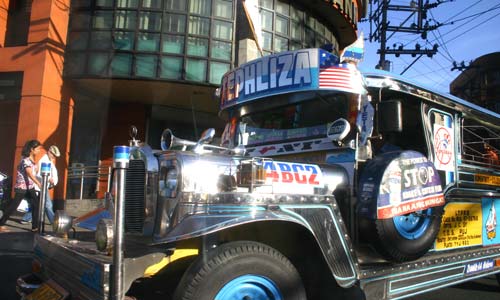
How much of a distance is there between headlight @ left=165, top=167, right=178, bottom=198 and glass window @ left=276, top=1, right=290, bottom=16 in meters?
12.2

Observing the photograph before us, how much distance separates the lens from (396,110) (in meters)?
3.51

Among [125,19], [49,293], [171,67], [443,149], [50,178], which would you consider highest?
[125,19]

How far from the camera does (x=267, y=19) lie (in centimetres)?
1366

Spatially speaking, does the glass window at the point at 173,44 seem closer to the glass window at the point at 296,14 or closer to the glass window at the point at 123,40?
the glass window at the point at 123,40

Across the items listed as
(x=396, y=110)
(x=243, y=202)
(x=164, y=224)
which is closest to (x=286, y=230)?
(x=243, y=202)

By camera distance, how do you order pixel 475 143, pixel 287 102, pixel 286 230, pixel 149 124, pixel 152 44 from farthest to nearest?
1. pixel 149 124
2. pixel 152 44
3. pixel 475 143
4. pixel 287 102
5. pixel 286 230

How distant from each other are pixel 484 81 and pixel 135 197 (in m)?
31.7

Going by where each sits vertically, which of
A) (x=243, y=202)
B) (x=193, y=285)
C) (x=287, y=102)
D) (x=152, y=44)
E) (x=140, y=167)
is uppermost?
(x=152, y=44)

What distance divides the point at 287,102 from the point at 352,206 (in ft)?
3.80

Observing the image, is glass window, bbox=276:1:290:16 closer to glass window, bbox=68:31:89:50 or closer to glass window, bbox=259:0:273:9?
glass window, bbox=259:0:273:9

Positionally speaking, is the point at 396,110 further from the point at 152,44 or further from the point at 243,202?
the point at 152,44

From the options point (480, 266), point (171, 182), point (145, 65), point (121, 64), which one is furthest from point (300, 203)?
point (121, 64)

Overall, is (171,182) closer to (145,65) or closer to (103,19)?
(145,65)

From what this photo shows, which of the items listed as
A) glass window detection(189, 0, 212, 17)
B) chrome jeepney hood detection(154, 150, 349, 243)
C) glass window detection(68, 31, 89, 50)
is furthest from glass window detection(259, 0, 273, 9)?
chrome jeepney hood detection(154, 150, 349, 243)
